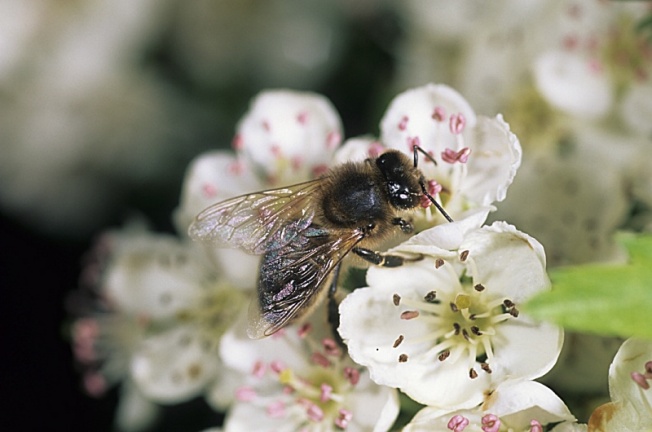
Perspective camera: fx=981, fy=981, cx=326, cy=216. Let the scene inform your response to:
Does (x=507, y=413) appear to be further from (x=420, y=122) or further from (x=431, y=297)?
(x=420, y=122)

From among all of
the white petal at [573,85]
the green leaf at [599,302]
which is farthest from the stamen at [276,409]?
the white petal at [573,85]

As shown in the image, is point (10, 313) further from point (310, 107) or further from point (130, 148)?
point (310, 107)

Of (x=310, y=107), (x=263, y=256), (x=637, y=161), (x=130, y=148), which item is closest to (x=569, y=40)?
(x=637, y=161)

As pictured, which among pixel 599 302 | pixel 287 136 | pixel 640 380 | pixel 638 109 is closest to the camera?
pixel 599 302

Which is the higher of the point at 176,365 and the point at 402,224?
the point at 402,224

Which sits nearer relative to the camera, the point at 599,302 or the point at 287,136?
the point at 599,302

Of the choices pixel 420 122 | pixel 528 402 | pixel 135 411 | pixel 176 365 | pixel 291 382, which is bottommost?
pixel 135 411

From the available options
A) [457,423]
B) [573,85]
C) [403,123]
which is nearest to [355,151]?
[403,123]

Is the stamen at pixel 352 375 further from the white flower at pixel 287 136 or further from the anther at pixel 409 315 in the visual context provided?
the white flower at pixel 287 136
